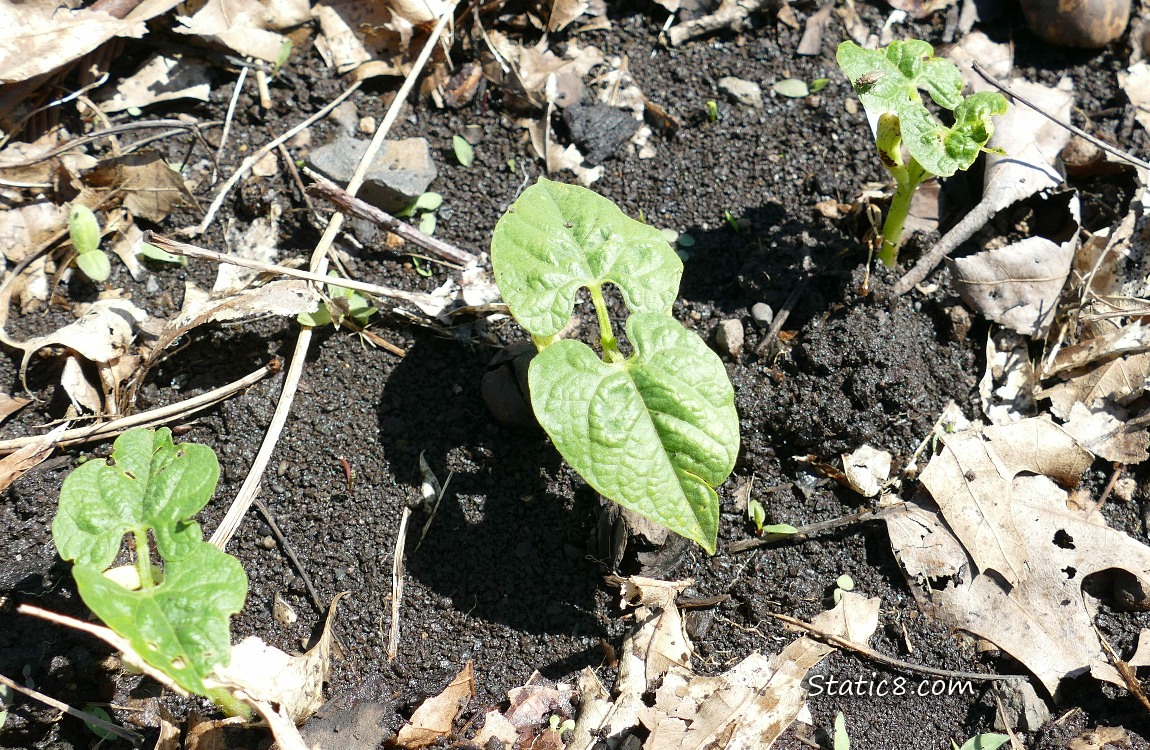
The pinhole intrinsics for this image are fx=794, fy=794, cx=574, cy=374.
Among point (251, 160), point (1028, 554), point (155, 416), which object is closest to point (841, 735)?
point (1028, 554)

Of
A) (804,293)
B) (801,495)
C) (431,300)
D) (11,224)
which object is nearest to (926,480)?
(801,495)

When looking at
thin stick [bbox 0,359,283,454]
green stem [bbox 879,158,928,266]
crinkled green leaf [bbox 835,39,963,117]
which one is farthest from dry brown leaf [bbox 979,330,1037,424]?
thin stick [bbox 0,359,283,454]

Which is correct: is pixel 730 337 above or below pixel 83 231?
below

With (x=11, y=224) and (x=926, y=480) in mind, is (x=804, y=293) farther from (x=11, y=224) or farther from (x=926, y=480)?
(x=11, y=224)

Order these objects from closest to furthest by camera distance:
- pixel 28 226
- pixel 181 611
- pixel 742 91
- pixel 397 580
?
pixel 181 611, pixel 397 580, pixel 28 226, pixel 742 91

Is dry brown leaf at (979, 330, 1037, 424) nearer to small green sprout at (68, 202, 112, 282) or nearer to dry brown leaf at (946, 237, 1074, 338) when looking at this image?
dry brown leaf at (946, 237, 1074, 338)

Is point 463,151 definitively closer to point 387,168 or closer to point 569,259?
point 387,168
